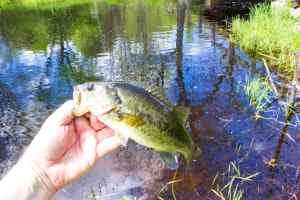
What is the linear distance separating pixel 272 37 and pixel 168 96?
442 cm

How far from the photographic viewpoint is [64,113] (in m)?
2.49

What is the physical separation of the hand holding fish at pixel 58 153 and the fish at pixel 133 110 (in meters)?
0.32

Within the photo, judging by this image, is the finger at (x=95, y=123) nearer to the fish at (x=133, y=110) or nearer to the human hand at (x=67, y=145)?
the human hand at (x=67, y=145)

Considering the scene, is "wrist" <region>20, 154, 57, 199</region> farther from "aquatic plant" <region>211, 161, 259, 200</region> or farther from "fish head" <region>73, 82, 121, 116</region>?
"aquatic plant" <region>211, 161, 259, 200</region>

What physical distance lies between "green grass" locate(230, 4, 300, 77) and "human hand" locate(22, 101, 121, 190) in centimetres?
744

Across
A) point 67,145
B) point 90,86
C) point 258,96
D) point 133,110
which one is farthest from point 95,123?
point 258,96

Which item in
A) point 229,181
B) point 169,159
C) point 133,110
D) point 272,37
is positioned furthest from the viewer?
point 272,37

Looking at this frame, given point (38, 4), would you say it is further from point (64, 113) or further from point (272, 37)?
point (64, 113)

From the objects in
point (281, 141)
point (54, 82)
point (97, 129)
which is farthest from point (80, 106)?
point (54, 82)

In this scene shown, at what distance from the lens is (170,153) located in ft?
8.30

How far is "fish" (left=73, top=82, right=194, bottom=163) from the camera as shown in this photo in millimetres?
2180

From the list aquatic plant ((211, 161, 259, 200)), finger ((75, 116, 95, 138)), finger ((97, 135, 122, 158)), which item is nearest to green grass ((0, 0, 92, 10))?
aquatic plant ((211, 161, 259, 200))

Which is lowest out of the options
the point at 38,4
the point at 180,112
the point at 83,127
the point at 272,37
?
the point at 272,37

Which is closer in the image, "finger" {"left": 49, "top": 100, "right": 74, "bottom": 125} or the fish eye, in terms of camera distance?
the fish eye
